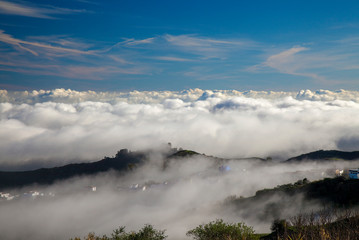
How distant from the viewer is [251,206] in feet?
612

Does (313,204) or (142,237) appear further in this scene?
(313,204)

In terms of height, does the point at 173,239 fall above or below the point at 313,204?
below

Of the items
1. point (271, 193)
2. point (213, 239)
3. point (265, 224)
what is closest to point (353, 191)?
point (265, 224)

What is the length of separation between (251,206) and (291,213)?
4051 centimetres

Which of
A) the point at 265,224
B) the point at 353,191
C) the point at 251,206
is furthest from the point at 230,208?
the point at 353,191

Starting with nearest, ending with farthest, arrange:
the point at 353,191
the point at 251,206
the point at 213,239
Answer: the point at 213,239
the point at 353,191
the point at 251,206

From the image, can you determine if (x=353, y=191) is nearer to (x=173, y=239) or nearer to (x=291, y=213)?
(x=291, y=213)

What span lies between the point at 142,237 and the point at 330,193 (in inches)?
4716

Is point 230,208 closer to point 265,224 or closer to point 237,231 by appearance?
point 265,224

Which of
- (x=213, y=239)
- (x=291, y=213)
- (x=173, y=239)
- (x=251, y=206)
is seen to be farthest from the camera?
(x=251, y=206)

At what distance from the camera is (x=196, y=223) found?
197875 mm

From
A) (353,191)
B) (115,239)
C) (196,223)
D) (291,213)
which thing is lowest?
(196,223)

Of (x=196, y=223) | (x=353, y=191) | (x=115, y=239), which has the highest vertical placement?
(x=115, y=239)

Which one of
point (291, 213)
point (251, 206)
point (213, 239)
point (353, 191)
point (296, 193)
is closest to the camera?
point (213, 239)
